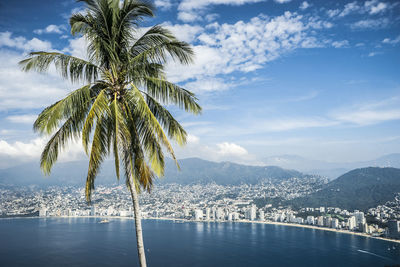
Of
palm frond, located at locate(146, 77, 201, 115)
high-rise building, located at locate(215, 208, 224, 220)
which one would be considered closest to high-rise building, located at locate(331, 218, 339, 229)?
high-rise building, located at locate(215, 208, 224, 220)

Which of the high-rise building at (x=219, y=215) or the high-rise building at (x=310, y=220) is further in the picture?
the high-rise building at (x=219, y=215)

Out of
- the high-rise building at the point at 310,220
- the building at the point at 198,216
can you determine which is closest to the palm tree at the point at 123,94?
the high-rise building at the point at 310,220

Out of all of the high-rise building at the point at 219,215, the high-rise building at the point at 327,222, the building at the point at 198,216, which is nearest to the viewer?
the high-rise building at the point at 327,222

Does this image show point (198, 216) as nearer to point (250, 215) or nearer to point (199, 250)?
point (250, 215)

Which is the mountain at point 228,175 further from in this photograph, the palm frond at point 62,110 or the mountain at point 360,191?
the palm frond at point 62,110

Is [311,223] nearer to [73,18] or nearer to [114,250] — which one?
[114,250]

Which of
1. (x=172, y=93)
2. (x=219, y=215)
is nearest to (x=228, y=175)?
(x=219, y=215)
